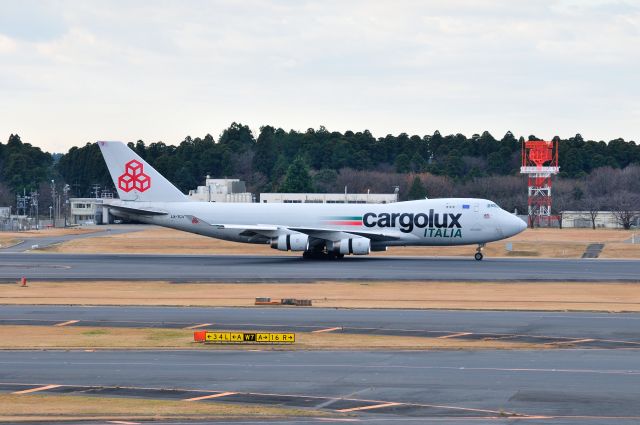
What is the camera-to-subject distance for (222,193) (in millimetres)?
144625

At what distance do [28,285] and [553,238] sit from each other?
184ft

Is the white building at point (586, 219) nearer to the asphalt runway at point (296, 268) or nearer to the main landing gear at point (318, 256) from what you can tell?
the asphalt runway at point (296, 268)

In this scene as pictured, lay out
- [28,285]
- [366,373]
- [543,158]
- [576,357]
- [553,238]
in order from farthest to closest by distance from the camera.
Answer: [543,158], [553,238], [28,285], [576,357], [366,373]

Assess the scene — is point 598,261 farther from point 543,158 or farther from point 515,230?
point 543,158

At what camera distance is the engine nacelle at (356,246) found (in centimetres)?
6712

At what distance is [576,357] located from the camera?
94.1 feet

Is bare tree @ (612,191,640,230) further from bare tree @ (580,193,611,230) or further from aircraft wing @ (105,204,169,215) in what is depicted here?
aircraft wing @ (105,204,169,215)

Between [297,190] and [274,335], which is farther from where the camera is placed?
[297,190]

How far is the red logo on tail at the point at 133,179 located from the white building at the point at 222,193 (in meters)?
62.2

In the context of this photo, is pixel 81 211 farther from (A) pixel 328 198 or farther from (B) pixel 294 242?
(B) pixel 294 242

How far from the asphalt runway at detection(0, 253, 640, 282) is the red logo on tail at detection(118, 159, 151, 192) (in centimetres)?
513

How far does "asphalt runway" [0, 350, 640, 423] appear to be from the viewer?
71.9 feet

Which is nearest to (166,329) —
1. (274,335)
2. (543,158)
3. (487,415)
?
(274,335)

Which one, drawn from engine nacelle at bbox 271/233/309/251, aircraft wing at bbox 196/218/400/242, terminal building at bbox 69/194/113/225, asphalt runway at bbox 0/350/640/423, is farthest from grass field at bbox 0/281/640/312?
terminal building at bbox 69/194/113/225
